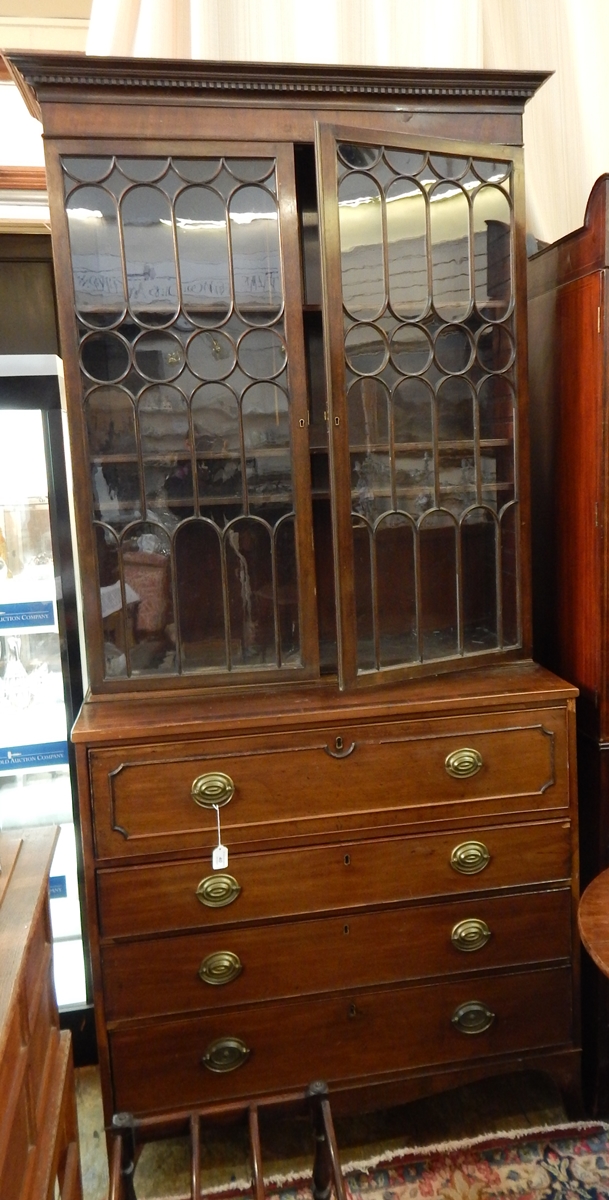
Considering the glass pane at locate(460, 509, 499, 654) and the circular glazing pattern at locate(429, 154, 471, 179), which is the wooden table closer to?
the glass pane at locate(460, 509, 499, 654)

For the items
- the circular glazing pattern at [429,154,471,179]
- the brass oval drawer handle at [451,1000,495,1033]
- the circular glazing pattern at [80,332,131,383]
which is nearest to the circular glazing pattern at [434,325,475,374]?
the circular glazing pattern at [429,154,471,179]

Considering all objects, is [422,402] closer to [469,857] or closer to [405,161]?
[405,161]

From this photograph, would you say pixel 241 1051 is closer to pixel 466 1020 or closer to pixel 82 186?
pixel 466 1020

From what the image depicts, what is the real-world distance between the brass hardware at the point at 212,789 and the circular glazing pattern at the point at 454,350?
924 mm

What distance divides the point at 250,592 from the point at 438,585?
1.30 feet

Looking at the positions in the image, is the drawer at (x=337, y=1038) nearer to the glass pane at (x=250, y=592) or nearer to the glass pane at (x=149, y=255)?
the glass pane at (x=250, y=592)

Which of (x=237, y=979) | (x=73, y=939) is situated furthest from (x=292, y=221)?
(x=73, y=939)

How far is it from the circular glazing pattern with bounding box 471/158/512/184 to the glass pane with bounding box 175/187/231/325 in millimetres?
516

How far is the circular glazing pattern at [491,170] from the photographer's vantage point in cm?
160

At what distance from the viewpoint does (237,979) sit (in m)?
1.56

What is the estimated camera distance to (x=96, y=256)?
1.50 metres

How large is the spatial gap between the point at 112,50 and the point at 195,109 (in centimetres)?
45

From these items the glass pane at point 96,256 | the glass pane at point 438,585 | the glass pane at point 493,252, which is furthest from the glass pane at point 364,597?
the glass pane at point 96,256

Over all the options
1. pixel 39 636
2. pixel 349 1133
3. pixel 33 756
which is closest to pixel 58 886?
pixel 33 756
